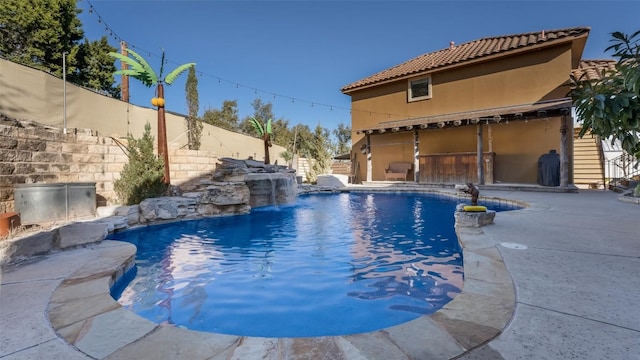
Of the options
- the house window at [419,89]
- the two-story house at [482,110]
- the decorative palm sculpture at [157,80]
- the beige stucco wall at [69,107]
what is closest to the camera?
the beige stucco wall at [69,107]

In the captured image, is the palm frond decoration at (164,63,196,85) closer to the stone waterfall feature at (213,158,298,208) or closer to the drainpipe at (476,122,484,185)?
the stone waterfall feature at (213,158,298,208)

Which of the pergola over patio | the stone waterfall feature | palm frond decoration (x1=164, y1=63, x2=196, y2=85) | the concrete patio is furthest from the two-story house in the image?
the concrete patio

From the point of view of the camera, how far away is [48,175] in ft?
18.3

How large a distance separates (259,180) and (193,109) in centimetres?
656

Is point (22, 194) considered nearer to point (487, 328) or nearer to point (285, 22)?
point (487, 328)

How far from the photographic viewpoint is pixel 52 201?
484 centimetres

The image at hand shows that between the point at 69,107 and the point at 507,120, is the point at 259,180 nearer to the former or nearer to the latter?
the point at 69,107

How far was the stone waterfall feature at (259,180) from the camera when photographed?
9.14 m

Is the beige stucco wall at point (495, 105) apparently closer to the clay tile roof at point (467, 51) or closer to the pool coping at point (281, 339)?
the clay tile roof at point (467, 51)

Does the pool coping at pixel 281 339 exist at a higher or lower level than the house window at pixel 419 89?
lower

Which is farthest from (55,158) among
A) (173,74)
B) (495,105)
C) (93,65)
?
(495,105)

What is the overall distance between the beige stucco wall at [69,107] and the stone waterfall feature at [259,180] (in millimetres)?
3017

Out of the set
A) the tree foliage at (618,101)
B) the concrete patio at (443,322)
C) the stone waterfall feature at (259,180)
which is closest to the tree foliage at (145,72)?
the stone waterfall feature at (259,180)

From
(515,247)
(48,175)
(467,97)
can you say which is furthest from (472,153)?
(48,175)
